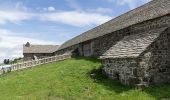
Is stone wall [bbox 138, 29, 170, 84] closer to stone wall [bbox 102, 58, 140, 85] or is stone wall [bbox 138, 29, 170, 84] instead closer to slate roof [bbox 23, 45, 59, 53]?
stone wall [bbox 102, 58, 140, 85]

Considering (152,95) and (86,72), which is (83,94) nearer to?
(152,95)

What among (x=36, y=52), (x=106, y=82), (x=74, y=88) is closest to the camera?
(x=74, y=88)

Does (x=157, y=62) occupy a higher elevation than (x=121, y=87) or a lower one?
higher

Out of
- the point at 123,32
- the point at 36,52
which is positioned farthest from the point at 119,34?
the point at 36,52

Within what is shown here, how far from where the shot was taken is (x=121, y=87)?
2050cm

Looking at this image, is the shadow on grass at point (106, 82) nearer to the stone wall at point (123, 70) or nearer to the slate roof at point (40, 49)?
the stone wall at point (123, 70)

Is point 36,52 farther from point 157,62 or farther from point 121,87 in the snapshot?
point 157,62

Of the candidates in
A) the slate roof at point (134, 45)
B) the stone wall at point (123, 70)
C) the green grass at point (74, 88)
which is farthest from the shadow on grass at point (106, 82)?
the slate roof at point (134, 45)

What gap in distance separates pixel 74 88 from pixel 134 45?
4787 millimetres

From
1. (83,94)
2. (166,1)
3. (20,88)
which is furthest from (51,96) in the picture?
(166,1)

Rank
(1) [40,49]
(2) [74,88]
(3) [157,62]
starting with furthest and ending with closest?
1. (1) [40,49]
2. (2) [74,88]
3. (3) [157,62]

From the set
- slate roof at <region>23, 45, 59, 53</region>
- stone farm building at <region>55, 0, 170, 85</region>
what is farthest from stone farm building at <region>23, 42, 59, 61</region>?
stone farm building at <region>55, 0, 170, 85</region>

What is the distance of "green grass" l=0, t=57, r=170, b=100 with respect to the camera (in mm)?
18547

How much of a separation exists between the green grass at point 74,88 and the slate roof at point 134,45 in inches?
74.6
